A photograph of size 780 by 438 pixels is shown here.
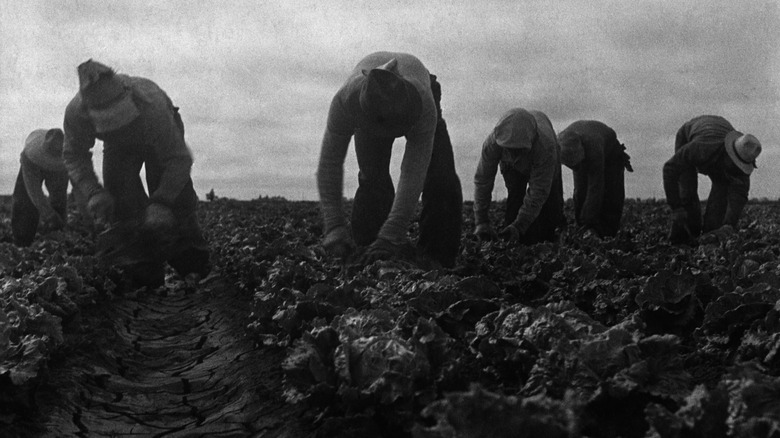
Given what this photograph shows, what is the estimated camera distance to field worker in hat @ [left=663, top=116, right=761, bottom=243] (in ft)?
35.3

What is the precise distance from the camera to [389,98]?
582 cm

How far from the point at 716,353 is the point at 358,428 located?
2095 millimetres

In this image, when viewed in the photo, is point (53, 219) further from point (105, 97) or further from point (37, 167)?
point (105, 97)

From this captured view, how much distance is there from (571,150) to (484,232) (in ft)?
7.06

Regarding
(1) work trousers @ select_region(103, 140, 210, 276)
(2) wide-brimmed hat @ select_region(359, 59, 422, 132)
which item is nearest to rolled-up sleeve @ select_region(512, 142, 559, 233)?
(2) wide-brimmed hat @ select_region(359, 59, 422, 132)

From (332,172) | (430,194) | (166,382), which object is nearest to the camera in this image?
(166,382)

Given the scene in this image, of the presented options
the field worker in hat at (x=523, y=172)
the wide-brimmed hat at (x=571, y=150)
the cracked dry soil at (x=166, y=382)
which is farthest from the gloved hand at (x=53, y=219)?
the wide-brimmed hat at (x=571, y=150)

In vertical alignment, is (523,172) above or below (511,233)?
above

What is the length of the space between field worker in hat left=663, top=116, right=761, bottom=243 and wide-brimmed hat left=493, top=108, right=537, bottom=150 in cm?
318

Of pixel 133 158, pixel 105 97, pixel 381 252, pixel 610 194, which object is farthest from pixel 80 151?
pixel 610 194

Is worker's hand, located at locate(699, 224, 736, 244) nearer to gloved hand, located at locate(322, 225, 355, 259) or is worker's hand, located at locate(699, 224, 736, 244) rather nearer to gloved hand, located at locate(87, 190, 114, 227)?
gloved hand, located at locate(322, 225, 355, 259)

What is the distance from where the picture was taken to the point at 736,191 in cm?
1145

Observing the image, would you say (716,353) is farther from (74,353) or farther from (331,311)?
(74,353)

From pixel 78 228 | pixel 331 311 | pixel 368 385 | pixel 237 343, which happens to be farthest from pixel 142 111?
pixel 78 228
